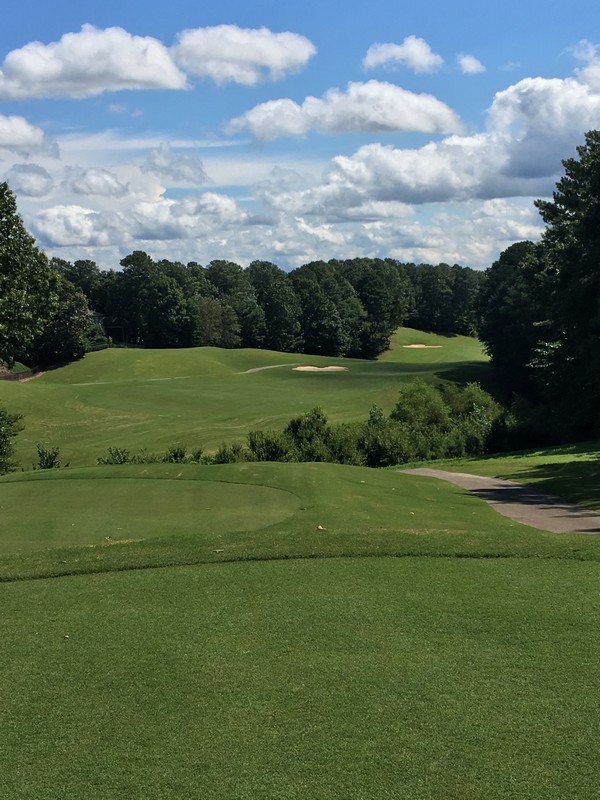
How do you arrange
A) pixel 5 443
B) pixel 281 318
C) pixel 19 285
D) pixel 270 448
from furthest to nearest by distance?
pixel 281 318
pixel 5 443
pixel 270 448
pixel 19 285

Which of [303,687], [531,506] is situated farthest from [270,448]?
[303,687]

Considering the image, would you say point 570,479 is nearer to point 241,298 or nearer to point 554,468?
point 554,468

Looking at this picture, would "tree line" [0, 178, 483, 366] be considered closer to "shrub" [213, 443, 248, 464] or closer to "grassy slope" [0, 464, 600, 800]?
"shrub" [213, 443, 248, 464]

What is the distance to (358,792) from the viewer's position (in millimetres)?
4871

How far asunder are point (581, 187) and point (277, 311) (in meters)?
74.4

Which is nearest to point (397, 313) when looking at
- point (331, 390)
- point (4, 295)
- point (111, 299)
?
point (111, 299)

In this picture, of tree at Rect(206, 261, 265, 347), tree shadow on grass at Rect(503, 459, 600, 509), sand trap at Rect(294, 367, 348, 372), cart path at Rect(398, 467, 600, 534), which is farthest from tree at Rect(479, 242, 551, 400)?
tree at Rect(206, 261, 265, 347)

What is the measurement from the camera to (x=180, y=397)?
64062mm

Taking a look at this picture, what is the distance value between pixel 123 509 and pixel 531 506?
10.3 meters

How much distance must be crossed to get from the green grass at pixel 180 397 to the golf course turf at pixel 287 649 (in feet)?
103

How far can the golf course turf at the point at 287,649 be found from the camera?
16.9 feet

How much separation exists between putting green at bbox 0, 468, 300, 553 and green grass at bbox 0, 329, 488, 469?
27633mm

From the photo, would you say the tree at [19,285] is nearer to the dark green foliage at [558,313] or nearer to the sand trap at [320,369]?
the dark green foliage at [558,313]

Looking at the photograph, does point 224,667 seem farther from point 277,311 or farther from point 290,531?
point 277,311
